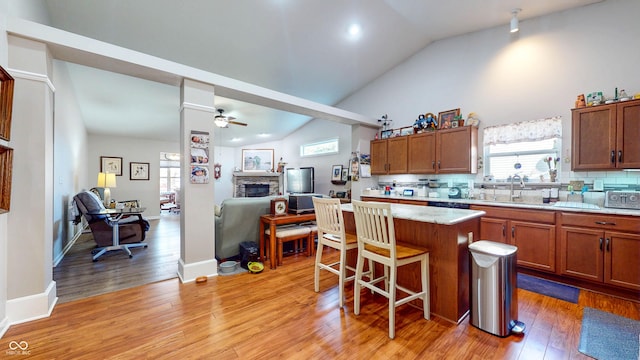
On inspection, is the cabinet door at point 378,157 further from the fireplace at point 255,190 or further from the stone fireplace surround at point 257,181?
the fireplace at point 255,190

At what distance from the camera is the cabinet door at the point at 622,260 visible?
2.46 meters

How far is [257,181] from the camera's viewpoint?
8.68 meters

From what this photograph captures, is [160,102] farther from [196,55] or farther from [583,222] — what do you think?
[583,222]

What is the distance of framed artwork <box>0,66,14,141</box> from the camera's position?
1.78 m

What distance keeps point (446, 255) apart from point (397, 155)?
306 cm

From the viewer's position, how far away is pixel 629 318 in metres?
2.18

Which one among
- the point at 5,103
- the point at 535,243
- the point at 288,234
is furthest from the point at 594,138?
the point at 5,103

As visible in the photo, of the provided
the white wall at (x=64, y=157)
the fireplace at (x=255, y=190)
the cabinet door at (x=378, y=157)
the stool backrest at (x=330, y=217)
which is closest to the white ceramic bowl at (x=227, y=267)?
the stool backrest at (x=330, y=217)

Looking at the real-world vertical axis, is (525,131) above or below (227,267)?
above

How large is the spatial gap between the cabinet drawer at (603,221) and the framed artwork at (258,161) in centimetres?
759

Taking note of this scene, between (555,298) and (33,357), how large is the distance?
4.48 meters

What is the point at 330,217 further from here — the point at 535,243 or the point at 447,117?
the point at 447,117

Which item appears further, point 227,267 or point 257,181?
point 257,181

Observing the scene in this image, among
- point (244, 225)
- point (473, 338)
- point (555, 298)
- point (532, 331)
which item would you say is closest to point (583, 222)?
point (555, 298)
